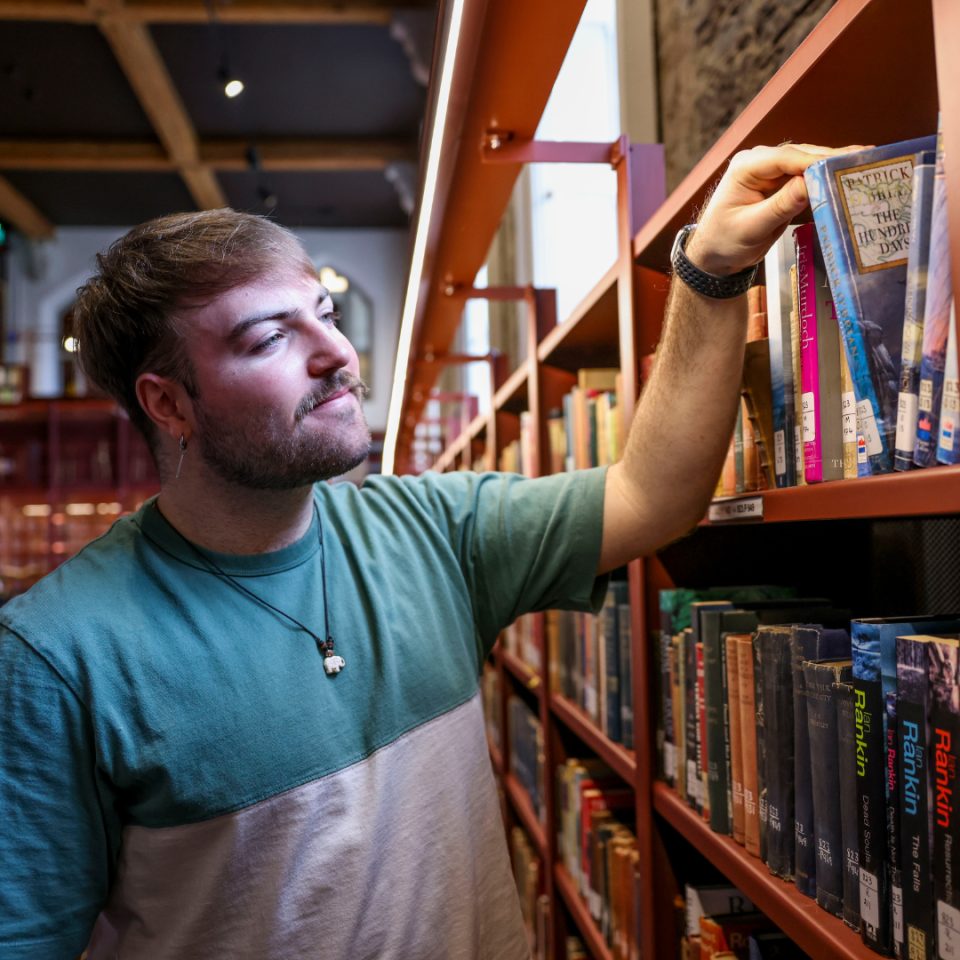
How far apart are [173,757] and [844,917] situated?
0.78 m

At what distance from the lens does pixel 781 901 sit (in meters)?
0.90

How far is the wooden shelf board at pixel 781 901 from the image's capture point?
0.79 m

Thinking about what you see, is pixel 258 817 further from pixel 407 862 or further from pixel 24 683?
pixel 24 683

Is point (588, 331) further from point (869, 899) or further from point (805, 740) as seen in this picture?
point (869, 899)

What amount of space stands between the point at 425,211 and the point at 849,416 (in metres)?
1.09

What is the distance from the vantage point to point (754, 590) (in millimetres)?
1258

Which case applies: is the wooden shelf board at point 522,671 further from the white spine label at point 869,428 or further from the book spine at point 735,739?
the white spine label at point 869,428

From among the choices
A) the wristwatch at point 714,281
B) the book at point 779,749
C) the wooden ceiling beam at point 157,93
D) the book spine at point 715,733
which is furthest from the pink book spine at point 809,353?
the wooden ceiling beam at point 157,93

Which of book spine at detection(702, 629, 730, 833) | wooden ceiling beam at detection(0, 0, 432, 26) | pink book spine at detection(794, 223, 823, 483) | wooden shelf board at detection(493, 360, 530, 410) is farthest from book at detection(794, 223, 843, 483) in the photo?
wooden ceiling beam at detection(0, 0, 432, 26)

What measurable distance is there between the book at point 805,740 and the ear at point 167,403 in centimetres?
88

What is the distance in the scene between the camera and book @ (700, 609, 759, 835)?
1.09 meters

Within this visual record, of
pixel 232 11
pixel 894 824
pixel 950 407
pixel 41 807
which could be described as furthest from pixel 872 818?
pixel 232 11

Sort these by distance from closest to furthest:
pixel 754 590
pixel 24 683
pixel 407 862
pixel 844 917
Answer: pixel 844 917, pixel 24 683, pixel 407 862, pixel 754 590

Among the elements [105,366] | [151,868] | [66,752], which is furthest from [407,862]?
[105,366]
